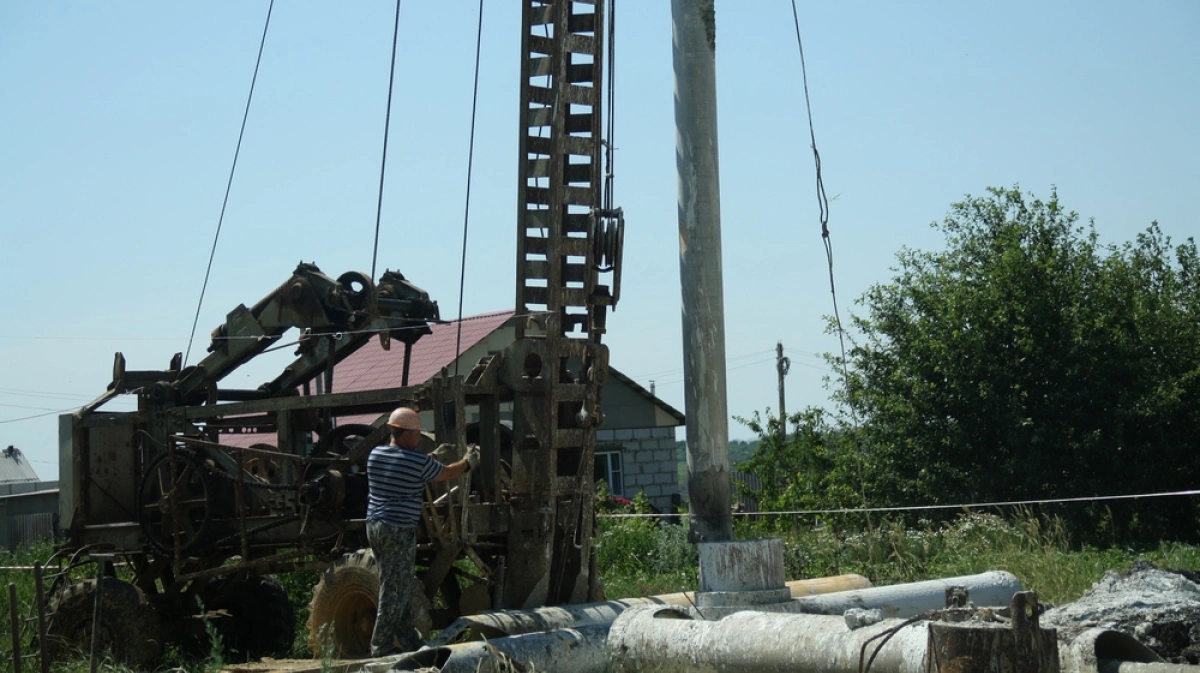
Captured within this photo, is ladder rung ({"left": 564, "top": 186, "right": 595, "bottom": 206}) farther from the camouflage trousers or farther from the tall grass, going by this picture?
the tall grass

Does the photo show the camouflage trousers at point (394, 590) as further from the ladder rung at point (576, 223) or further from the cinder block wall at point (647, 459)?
the cinder block wall at point (647, 459)

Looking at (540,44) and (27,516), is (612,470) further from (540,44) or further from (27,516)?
(540,44)

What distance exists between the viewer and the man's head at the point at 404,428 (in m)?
9.27

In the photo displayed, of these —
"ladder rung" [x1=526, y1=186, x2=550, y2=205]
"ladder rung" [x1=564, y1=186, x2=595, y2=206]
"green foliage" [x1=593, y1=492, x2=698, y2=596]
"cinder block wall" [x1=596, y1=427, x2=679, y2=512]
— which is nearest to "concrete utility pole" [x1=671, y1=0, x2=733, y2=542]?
"ladder rung" [x1=564, y1=186, x2=595, y2=206]

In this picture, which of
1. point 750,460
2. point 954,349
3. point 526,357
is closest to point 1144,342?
point 954,349

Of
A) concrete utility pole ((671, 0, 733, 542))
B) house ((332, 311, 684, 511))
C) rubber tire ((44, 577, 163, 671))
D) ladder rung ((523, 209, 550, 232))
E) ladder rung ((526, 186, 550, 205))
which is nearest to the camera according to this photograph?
concrete utility pole ((671, 0, 733, 542))

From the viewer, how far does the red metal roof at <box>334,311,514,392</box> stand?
25734mm

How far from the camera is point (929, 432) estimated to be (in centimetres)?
2472

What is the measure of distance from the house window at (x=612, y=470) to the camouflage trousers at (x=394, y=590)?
2333cm

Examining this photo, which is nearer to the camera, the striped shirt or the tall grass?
the striped shirt

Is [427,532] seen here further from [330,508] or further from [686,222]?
[686,222]

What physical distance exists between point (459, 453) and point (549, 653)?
2.60m

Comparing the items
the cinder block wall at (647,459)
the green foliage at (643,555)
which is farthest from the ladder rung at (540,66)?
the cinder block wall at (647,459)

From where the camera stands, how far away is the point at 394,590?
9125mm
